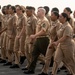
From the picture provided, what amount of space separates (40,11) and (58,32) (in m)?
0.82

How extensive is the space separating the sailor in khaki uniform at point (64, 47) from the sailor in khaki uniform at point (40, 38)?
20.6 inches

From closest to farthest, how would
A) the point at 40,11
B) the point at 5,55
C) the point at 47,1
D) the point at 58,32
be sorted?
the point at 58,32
the point at 40,11
the point at 5,55
the point at 47,1

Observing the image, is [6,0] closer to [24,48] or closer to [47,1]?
[47,1]

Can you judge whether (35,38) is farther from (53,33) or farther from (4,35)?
(4,35)

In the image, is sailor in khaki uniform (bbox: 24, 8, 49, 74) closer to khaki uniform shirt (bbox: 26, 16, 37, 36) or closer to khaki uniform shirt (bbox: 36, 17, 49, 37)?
khaki uniform shirt (bbox: 36, 17, 49, 37)

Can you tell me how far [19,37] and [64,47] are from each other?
163cm

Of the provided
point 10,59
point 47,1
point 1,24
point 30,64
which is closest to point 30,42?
point 30,64

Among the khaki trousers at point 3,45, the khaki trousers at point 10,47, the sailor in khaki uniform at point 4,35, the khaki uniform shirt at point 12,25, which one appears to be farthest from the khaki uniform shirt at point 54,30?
the khaki trousers at point 3,45

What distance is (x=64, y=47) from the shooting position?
7223 millimetres

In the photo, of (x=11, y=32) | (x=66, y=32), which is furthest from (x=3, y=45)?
(x=66, y=32)

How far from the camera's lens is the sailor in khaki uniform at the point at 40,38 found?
7.65m

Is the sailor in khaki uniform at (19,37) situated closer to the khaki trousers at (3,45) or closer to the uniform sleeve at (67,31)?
Result: the khaki trousers at (3,45)

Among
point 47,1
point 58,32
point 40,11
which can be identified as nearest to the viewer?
point 58,32

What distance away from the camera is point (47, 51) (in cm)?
782
